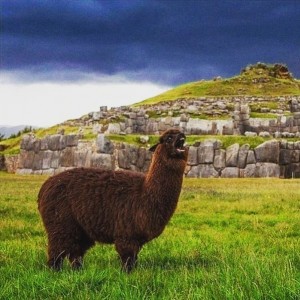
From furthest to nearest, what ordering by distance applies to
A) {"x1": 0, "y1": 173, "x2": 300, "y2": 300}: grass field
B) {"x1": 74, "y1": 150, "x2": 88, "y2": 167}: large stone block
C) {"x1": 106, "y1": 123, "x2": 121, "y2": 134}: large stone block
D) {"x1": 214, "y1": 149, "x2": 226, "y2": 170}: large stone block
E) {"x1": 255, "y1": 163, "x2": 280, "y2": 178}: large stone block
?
{"x1": 106, "y1": 123, "x2": 121, "y2": 134}: large stone block
{"x1": 74, "y1": 150, "x2": 88, "y2": 167}: large stone block
{"x1": 214, "y1": 149, "x2": 226, "y2": 170}: large stone block
{"x1": 255, "y1": 163, "x2": 280, "y2": 178}: large stone block
{"x1": 0, "y1": 173, "x2": 300, "y2": 300}: grass field

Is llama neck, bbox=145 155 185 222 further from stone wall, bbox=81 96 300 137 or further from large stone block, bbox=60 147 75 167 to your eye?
stone wall, bbox=81 96 300 137

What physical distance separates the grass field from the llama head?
167cm

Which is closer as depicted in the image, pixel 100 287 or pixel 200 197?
pixel 100 287

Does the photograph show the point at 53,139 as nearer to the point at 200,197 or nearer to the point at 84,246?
the point at 200,197

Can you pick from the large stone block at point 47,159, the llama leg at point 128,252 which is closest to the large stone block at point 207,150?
the large stone block at point 47,159

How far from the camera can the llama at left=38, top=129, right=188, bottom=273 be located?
9.43 meters

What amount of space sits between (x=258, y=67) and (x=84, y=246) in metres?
99.5

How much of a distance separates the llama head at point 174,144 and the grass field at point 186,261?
1.67 metres

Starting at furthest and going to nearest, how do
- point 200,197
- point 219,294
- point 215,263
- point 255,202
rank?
point 200,197 < point 255,202 < point 215,263 < point 219,294

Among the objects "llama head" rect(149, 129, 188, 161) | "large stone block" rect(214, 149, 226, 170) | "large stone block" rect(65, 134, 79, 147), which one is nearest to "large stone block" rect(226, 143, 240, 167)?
"large stone block" rect(214, 149, 226, 170)

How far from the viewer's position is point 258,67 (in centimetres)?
10669

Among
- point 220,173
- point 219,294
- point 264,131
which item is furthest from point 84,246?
point 264,131

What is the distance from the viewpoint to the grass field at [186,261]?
23.7 ft

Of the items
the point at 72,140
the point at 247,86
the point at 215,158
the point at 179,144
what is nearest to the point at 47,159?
the point at 72,140
